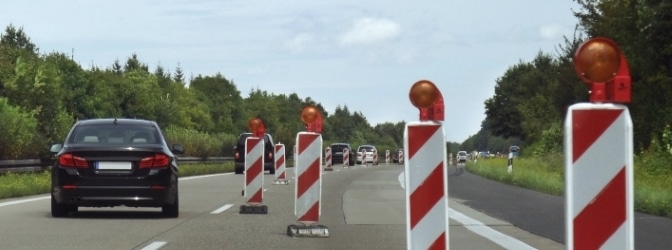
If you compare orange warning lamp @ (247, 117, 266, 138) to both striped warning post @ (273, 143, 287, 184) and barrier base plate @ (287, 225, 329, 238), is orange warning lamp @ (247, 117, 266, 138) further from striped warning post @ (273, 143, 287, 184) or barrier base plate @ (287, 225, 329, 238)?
striped warning post @ (273, 143, 287, 184)

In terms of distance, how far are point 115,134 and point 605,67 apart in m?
12.7

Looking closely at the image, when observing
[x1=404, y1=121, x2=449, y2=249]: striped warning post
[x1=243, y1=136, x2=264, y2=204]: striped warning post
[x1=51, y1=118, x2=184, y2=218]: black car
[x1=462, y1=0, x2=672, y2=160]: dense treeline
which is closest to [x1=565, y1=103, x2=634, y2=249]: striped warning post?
[x1=404, y1=121, x2=449, y2=249]: striped warning post

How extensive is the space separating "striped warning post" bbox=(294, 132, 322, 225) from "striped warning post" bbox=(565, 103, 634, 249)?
27.6 ft

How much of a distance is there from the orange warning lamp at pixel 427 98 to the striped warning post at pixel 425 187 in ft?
0.27

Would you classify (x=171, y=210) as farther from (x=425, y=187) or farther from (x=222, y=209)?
(x=425, y=187)

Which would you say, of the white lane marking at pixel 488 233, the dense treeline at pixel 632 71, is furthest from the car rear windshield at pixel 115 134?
the dense treeline at pixel 632 71

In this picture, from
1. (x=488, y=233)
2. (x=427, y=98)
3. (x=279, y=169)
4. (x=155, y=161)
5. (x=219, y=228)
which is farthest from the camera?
(x=279, y=169)

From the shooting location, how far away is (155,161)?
16.1m

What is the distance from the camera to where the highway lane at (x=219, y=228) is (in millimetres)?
12289

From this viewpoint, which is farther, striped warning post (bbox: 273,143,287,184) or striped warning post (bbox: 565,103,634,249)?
striped warning post (bbox: 273,143,287,184)

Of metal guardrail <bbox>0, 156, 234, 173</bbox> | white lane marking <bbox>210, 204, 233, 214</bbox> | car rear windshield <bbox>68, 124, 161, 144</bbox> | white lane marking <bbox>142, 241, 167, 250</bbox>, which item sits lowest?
white lane marking <bbox>142, 241, 167, 250</bbox>

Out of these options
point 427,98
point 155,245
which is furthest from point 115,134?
point 427,98

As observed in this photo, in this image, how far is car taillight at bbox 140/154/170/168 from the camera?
1605 centimetres

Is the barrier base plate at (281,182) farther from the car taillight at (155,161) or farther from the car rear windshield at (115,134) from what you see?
the car taillight at (155,161)
